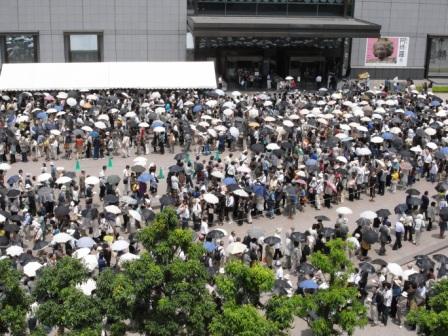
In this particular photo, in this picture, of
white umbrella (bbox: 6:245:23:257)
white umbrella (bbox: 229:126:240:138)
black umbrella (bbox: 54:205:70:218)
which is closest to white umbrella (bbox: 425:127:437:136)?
white umbrella (bbox: 229:126:240:138)

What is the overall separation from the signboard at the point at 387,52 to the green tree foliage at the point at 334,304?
3294 centimetres

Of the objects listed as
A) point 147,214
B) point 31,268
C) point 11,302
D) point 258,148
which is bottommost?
point 31,268

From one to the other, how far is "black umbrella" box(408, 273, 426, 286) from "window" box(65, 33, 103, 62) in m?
29.4

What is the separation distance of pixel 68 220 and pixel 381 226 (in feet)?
31.1

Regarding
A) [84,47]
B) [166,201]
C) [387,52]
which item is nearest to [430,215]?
[166,201]

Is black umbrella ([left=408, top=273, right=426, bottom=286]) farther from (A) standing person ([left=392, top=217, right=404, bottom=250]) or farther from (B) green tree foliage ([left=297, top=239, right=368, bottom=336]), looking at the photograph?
(A) standing person ([left=392, top=217, right=404, bottom=250])

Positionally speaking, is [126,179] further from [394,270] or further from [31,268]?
[394,270]

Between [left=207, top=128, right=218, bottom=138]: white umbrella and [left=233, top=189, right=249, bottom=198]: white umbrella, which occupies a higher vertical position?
[left=207, top=128, right=218, bottom=138]: white umbrella

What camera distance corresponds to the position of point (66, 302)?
12.2 meters

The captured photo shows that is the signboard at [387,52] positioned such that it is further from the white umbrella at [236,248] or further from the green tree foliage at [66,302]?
the green tree foliage at [66,302]

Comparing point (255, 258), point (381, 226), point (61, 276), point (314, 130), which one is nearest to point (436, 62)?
point (314, 130)

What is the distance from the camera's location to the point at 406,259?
20016mm

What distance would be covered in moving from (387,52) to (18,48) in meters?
24.5

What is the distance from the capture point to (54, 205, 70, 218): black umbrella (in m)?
19.7
